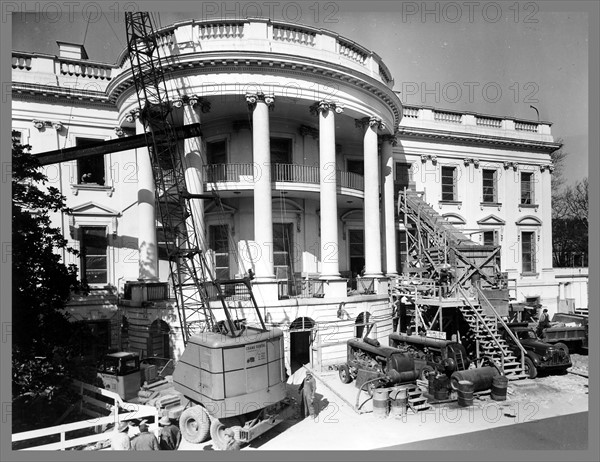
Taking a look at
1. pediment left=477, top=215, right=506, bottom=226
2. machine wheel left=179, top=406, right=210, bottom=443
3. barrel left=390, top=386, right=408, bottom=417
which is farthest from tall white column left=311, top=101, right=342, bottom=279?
pediment left=477, top=215, right=506, bottom=226

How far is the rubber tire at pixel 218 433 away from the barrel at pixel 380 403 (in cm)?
381

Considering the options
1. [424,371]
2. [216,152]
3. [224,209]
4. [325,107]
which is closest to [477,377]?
[424,371]

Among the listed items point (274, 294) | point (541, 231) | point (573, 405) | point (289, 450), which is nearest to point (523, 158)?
point (541, 231)

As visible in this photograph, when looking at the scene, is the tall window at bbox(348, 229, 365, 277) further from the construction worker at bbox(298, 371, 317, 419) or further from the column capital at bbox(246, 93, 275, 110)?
the construction worker at bbox(298, 371, 317, 419)

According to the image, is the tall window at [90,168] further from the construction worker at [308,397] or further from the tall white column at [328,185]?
the construction worker at [308,397]

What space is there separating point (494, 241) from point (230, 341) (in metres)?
20.6

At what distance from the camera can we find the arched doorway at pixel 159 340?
1390cm

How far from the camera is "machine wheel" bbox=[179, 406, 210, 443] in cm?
812

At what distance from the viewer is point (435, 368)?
11438 millimetres

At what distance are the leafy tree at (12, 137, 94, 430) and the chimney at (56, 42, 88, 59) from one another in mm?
10530

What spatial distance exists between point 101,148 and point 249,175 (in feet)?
18.2

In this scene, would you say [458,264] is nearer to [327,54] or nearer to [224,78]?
[327,54]

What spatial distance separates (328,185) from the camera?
47.8 ft

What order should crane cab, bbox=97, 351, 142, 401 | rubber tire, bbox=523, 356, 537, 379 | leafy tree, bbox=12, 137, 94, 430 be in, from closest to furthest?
leafy tree, bbox=12, 137, 94, 430 → crane cab, bbox=97, 351, 142, 401 → rubber tire, bbox=523, 356, 537, 379
